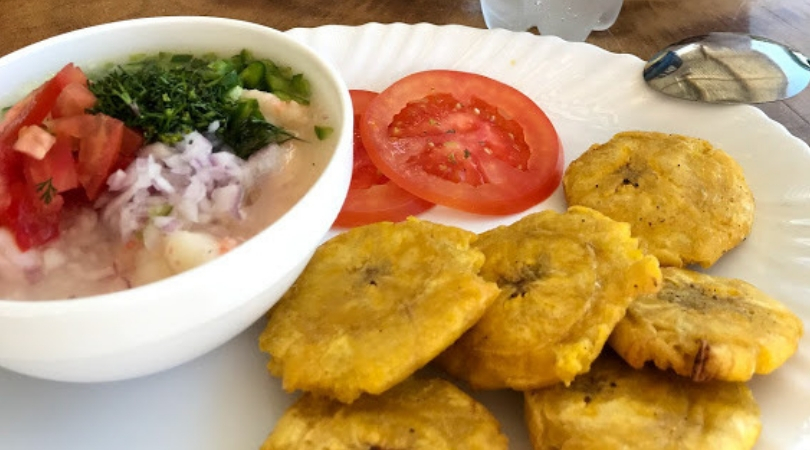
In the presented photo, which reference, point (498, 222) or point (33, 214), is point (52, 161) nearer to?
point (33, 214)

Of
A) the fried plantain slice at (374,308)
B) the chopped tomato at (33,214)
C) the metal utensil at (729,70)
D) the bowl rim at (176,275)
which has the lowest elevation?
the fried plantain slice at (374,308)

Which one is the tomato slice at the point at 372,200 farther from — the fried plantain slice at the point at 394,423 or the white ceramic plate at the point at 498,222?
the fried plantain slice at the point at 394,423

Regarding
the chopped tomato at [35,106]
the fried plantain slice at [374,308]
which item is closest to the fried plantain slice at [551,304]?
the fried plantain slice at [374,308]

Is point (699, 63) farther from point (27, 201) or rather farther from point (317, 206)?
point (27, 201)

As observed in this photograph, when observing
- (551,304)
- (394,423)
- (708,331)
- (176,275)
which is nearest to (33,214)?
(176,275)

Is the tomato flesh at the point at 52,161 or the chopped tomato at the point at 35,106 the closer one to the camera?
the tomato flesh at the point at 52,161

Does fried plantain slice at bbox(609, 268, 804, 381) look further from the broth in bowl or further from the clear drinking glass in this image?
the clear drinking glass
